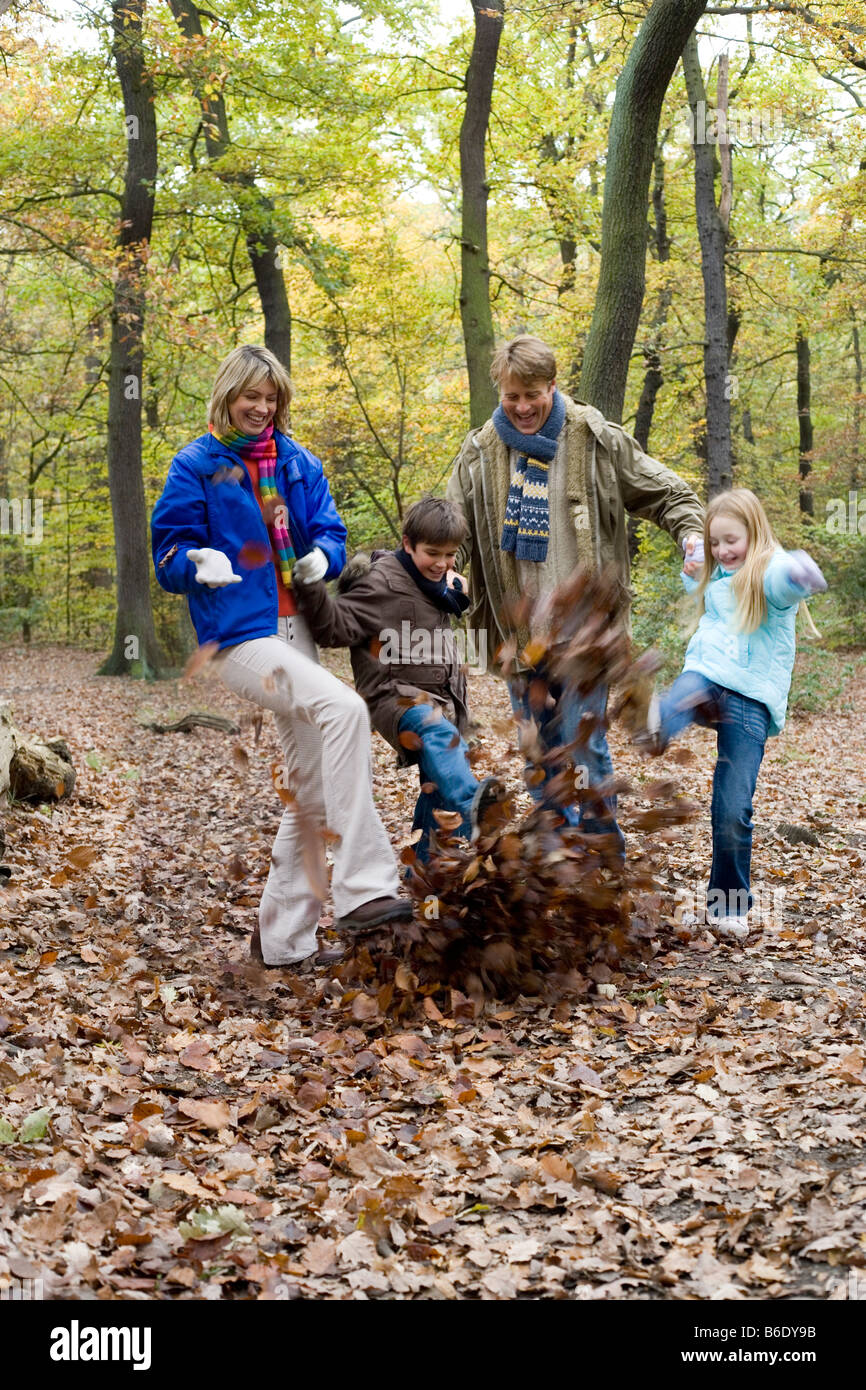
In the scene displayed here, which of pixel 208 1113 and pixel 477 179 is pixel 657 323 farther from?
pixel 208 1113

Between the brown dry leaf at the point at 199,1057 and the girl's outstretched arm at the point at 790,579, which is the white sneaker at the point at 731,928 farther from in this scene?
the brown dry leaf at the point at 199,1057

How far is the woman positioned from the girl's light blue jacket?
4.78ft

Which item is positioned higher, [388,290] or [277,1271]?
[388,290]

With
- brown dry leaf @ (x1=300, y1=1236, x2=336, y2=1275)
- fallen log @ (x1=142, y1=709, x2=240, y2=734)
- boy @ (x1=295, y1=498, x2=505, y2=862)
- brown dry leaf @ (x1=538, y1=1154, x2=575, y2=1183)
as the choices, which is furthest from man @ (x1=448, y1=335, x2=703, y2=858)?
fallen log @ (x1=142, y1=709, x2=240, y2=734)

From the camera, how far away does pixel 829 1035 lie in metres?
3.75

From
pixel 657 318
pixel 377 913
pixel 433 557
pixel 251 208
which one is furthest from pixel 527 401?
pixel 657 318

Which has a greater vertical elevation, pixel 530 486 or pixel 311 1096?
pixel 530 486

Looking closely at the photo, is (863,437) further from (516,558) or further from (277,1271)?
(277,1271)

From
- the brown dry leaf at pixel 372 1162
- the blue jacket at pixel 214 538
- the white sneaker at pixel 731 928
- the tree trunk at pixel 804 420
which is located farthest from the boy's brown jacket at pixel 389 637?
the tree trunk at pixel 804 420

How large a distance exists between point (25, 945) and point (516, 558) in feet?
8.33

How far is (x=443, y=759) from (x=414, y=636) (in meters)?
0.53

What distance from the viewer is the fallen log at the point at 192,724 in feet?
37.2

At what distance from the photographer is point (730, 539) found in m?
4.55
